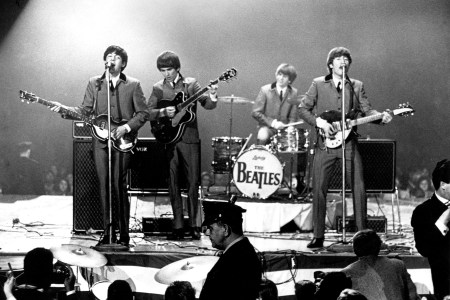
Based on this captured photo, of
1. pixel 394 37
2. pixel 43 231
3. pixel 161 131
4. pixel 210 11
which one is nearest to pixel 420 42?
pixel 394 37

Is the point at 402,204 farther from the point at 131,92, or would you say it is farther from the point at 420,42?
the point at 131,92

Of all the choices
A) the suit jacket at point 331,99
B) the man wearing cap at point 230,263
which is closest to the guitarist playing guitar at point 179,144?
the suit jacket at point 331,99

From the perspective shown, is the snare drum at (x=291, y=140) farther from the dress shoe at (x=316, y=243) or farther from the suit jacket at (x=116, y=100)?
the suit jacket at (x=116, y=100)

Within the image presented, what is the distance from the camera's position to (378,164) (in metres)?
13.1

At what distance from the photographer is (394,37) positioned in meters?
17.7

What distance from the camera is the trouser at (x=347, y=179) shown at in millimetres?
11312

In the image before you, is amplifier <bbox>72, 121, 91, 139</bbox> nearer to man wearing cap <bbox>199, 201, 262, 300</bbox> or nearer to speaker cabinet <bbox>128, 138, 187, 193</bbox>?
speaker cabinet <bbox>128, 138, 187, 193</bbox>

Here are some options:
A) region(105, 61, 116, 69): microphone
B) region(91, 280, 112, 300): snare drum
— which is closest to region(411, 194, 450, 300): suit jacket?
region(91, 280, 112, 300): snare drum

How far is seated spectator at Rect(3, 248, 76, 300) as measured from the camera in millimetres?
7078

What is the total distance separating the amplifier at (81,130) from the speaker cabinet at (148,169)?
28.5 inches

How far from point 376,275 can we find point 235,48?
1002 cm

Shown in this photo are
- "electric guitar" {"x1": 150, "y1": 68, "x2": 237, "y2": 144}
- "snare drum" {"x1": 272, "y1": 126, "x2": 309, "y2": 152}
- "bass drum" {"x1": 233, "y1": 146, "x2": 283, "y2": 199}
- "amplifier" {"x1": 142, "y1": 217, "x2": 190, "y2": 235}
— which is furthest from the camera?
"snare drum" {"x1": 272, "y1": 126, "x2": 309, "y2": 152}

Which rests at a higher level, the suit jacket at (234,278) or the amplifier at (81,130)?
the amplifier at (81,130)

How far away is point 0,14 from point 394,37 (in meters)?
7.69
